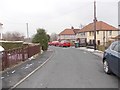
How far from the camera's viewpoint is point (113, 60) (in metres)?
11.4

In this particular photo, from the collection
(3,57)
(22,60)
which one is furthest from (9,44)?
(3,57)

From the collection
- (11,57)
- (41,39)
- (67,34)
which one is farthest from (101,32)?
(11,57)

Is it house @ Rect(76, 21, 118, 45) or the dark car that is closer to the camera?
the dark car

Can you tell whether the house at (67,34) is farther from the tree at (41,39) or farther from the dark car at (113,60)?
the dark car at (113,60)

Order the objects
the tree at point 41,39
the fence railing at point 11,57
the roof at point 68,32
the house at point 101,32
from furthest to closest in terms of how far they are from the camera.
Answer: the roof at point 68,32 < the house at point 101,32 < the tree at point 41,39 < the fence railing at point 11,57

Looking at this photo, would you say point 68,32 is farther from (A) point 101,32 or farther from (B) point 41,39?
(B) point 41,39

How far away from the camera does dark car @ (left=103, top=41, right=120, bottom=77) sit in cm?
1074

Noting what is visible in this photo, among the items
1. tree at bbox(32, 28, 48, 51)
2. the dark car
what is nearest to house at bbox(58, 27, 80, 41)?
tree at bbox(32, 28, 48, 51)

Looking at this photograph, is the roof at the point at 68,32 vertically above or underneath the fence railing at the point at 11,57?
above

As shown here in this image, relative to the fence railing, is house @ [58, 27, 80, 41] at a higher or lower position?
higher

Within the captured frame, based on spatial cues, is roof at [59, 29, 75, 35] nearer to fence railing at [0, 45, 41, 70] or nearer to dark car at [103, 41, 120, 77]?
fence railing at [0, 45, 41, 70]

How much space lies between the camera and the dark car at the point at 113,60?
35.2 ft

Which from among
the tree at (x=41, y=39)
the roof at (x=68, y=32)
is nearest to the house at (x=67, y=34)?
the roof at (x=68, y=32)

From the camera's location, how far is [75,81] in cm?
1064
